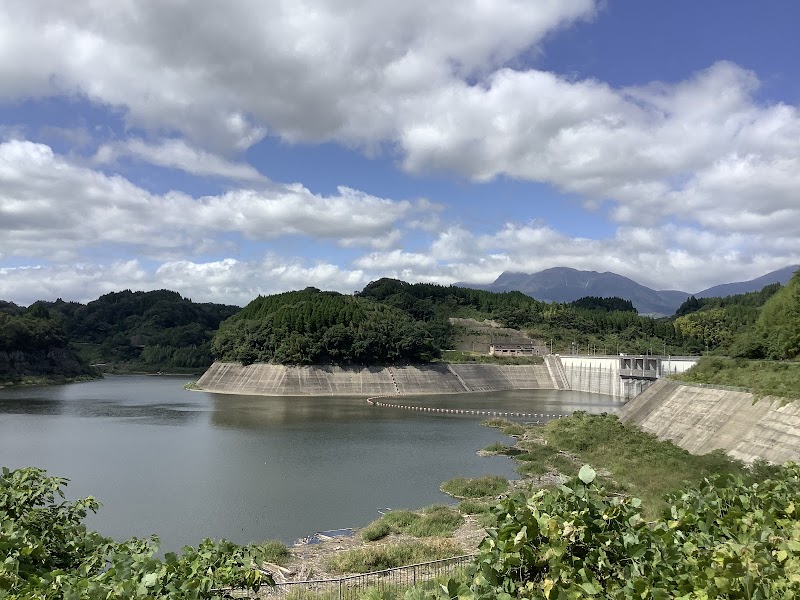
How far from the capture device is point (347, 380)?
91625 millimetres

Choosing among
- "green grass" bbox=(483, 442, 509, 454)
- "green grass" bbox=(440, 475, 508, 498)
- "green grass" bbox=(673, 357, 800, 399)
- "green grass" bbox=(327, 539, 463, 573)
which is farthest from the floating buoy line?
"green grass" bbox=(327, 539, 463, 573)

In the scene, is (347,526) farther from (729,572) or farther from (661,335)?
(661,335)

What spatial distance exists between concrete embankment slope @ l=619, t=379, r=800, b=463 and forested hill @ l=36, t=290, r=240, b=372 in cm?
12589

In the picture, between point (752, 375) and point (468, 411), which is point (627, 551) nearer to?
point (752, 375)

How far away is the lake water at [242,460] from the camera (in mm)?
25328

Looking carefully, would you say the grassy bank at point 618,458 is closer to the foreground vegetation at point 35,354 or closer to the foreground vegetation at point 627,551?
the foreground vegetation at point 627,551

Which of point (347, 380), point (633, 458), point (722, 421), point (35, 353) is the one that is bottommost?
point (633, 458)

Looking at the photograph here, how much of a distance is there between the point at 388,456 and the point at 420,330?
6316 cm

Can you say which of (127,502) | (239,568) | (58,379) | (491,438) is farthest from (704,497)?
(58,379)

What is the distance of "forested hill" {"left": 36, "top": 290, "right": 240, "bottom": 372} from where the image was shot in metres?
157

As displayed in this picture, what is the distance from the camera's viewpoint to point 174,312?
196 m

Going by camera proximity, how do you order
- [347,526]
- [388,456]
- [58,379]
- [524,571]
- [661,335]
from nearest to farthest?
[524,571] → [347,526] → [388,456] → [58,379] → [661,335]

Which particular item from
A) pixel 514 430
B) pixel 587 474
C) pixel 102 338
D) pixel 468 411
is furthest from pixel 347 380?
pixel 102 338

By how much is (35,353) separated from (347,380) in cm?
6552
